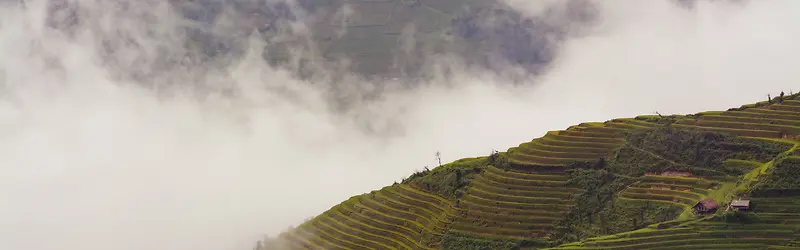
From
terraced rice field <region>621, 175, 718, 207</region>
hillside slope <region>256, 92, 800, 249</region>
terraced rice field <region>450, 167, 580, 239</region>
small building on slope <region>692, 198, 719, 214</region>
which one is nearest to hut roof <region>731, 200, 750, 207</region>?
hillside slope <region>256, 92, 800, 249</region>

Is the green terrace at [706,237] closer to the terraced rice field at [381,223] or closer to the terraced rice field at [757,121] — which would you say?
the terraced rice field at [757,121]

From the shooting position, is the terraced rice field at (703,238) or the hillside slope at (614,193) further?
the hillside slope at (614,193)

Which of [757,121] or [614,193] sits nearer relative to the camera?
[614,193]

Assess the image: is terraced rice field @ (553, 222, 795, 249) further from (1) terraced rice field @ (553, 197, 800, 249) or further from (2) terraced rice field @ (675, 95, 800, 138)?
(2) terraced rice field @ (675, 95, 800, 138)

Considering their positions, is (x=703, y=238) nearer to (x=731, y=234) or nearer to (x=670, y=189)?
(x=731, y=234)

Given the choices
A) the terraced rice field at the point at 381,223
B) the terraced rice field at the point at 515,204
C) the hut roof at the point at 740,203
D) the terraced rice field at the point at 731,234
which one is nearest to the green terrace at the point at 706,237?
the terraced rice field at the point at 731,234

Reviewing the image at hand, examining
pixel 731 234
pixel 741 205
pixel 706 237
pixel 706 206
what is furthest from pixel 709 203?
pixel 706 237
